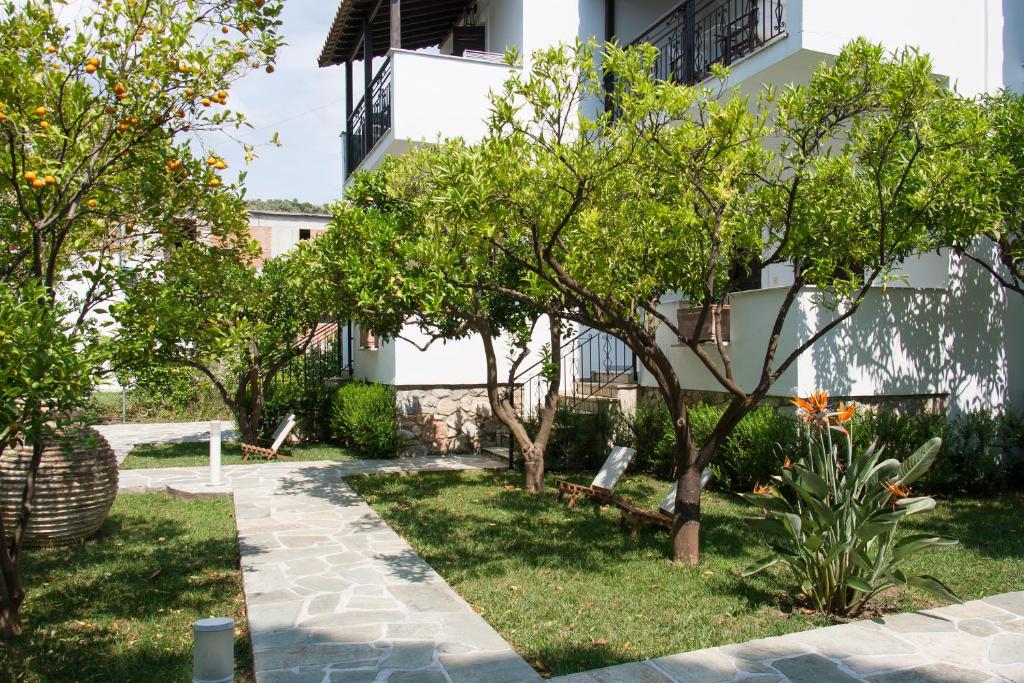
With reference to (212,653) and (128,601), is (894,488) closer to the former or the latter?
(212,653)

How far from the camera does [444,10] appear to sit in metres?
15.9

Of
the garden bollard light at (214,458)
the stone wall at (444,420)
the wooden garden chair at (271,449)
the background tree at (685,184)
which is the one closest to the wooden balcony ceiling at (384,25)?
the stone wall at (444,420)

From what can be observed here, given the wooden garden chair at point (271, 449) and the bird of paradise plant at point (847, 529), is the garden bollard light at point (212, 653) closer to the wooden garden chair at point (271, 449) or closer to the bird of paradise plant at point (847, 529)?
the bird of paradise plant at point (847, 529)

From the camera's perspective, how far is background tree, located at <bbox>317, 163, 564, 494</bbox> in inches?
234

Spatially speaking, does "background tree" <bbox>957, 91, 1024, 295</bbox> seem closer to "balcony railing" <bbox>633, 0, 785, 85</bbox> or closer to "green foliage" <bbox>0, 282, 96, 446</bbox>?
"balcony railing" <bbox>633, 0, 785, 85</bbox>

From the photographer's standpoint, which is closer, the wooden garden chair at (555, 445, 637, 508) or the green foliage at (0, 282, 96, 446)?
the green foliage at (0, 282, 96, 446)

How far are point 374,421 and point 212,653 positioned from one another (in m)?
9.88

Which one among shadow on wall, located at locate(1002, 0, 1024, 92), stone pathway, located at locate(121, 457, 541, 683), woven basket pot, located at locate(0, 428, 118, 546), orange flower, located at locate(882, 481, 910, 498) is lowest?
stone pathway, located at locate(121, 457, 541, 683)

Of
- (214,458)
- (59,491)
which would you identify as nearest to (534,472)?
(214,458)

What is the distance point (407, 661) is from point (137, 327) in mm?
2624

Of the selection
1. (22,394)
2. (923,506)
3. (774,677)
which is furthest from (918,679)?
(22,394)

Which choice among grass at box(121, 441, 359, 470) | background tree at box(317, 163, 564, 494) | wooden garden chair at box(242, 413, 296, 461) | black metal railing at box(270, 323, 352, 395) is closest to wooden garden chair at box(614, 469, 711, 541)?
background tree at box(317, 163, 564, 494)

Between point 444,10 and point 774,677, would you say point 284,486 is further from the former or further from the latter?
point 444,10

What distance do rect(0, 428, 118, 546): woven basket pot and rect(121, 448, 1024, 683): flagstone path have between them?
57.3 inches
